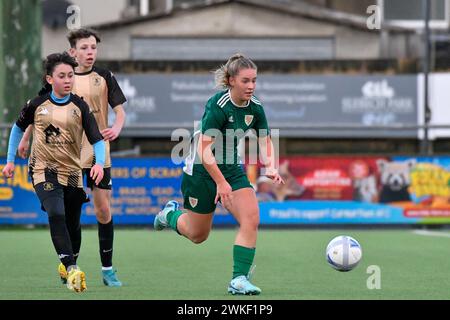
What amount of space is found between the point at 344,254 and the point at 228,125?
155 cm

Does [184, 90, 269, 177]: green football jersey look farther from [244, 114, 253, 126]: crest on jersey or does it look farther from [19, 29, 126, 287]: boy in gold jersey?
[19, 29, 126, 287]: boy in gold jersey

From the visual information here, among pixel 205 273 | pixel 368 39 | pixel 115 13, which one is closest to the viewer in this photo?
pixel 205 273

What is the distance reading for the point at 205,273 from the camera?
12.0 m

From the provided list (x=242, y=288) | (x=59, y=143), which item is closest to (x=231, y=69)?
(x=59, y=143)

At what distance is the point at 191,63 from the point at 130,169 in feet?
28.6

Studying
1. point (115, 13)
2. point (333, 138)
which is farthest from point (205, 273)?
point (115, 13)

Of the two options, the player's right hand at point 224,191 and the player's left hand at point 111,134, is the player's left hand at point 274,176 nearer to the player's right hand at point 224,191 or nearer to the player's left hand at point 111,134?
the player's right hand at point 224,191

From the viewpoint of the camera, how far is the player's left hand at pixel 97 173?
10.0 metres

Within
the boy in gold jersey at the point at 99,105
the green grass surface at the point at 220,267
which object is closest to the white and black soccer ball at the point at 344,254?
the green grass surface at the point at 220,267

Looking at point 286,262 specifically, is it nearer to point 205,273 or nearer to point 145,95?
point 205,273

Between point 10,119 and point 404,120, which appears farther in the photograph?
point 404,120

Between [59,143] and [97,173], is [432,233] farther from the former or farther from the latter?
[97,173]

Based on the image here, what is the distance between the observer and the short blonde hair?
989cm

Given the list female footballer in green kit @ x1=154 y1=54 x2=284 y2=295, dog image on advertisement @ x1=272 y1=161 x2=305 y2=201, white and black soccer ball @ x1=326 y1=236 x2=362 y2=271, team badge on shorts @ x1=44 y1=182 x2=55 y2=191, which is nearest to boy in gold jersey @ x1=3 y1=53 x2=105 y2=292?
team badge on shorts @ x1=44 y1=182 x2=55 y2=191
